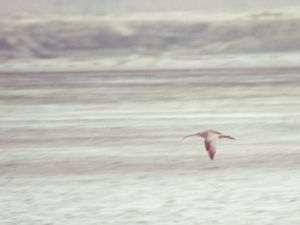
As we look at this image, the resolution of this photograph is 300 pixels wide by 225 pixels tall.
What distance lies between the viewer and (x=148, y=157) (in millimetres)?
15047

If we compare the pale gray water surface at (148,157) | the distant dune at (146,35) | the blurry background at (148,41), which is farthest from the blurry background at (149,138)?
the distant dune at (146,35)

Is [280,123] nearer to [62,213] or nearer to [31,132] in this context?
[31,132]

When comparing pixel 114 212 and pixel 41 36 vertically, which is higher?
pixel 41 36

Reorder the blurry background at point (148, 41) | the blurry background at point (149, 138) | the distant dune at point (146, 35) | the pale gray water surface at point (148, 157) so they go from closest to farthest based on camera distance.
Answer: the pale gray water surface at point (148, 157) → the blurry background at point (149, 138) → the blurry background at point (148, 41) → the distant dune at point (146, 35)

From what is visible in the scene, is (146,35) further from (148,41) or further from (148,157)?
(148,157)

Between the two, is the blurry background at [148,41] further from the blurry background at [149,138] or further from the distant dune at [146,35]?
the blurry background at [149,138]

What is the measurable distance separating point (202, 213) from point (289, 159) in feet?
12.2

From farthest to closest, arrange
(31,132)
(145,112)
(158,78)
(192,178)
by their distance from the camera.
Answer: (158,78) → (145,112) → (31,132) → (192,178)

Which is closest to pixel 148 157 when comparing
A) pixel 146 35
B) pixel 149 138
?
pixel 149 138

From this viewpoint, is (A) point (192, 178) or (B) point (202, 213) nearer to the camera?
(B) point (202, 213)

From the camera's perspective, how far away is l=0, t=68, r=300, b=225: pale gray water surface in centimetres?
1134

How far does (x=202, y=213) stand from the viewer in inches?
437

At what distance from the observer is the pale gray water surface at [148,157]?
447 inches

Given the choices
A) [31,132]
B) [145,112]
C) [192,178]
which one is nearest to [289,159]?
[192,178]
